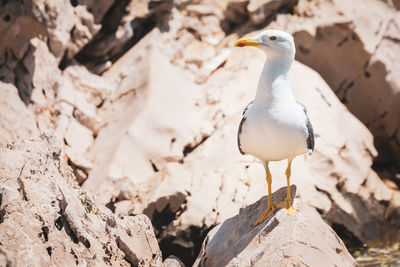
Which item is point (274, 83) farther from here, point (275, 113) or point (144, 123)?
point (144, 123)

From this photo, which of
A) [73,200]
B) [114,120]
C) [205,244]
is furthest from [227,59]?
[73,200]

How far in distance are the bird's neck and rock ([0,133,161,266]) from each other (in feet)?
5.86

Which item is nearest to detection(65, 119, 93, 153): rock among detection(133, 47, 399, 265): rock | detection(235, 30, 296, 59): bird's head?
detection(133, 47, 399, 265): rock

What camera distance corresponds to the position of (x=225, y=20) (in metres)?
10.9

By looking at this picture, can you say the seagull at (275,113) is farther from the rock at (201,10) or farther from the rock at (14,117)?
the rock at (201,10)

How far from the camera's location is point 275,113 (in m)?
4.78

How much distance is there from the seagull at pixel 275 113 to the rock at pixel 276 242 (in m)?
0.23

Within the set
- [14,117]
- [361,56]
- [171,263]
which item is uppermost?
[14,117]

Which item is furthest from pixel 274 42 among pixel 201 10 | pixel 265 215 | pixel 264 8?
pixel 201 10

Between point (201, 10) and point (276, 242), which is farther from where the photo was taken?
point (201, 10)

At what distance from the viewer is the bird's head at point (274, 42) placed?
4.86 m

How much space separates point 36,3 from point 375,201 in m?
5.74

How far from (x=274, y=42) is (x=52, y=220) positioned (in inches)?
98.8

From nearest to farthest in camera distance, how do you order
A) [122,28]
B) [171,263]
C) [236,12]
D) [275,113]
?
[275,113] < [171,263] < [122,28] < [236,12]
